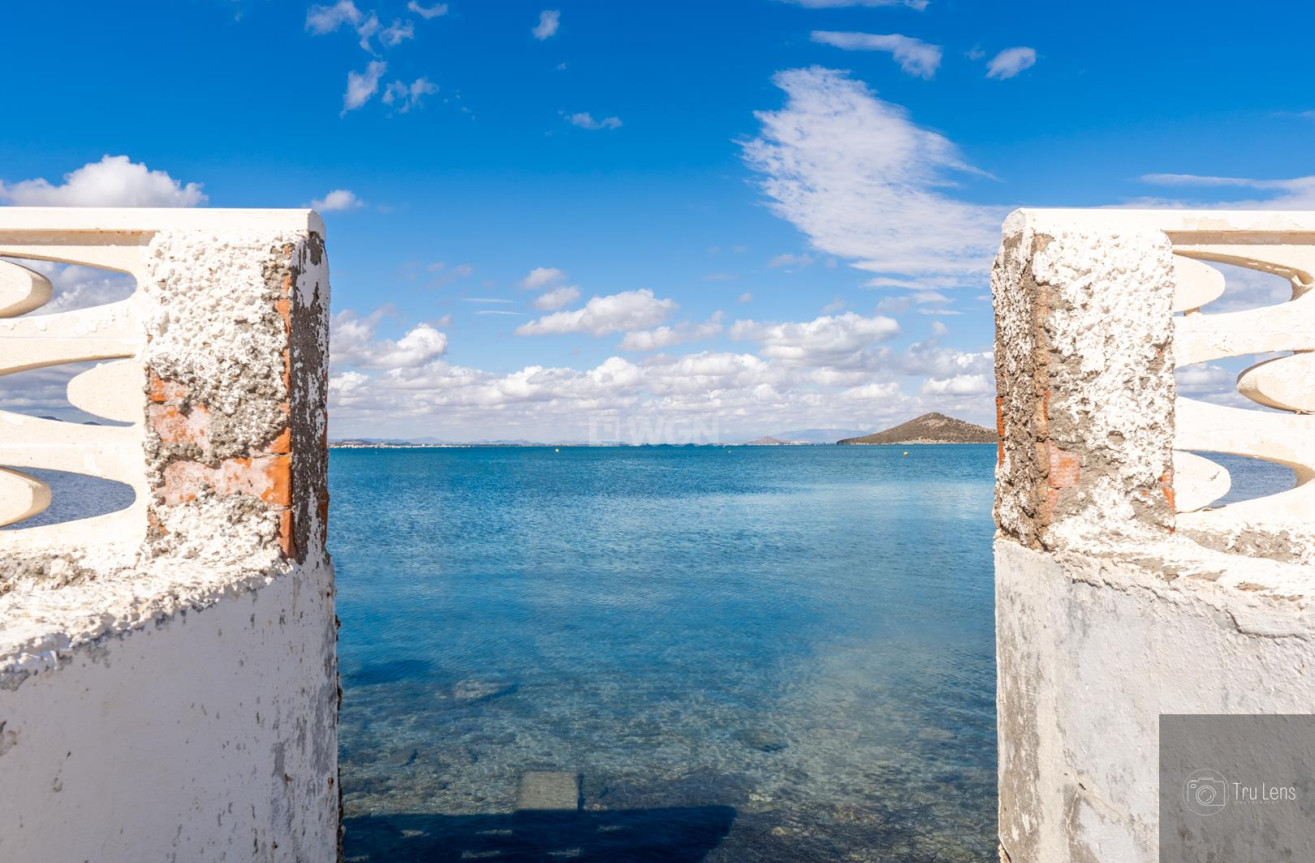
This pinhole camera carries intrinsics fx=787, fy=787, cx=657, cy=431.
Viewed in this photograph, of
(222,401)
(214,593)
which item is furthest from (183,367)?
(214,593)

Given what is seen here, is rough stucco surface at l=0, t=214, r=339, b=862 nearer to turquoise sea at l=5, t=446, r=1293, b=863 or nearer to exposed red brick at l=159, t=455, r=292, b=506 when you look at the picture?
exposed red brick at l=159, t=455, r=292, b=506

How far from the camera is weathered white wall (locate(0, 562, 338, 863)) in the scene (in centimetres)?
150

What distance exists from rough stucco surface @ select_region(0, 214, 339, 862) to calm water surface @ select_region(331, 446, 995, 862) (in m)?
4.32

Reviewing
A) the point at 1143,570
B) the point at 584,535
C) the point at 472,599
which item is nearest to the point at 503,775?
the point at 1143,570

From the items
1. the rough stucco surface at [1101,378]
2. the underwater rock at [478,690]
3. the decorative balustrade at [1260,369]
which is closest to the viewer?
the rough stucco surface at [1101,378]

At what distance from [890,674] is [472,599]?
8908 mm

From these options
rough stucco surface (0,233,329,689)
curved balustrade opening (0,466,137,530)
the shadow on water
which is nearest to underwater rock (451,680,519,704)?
the shadow on water

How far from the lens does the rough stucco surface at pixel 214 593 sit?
5.74 feet

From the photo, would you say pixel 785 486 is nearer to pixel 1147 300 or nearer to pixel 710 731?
pixel 710 731

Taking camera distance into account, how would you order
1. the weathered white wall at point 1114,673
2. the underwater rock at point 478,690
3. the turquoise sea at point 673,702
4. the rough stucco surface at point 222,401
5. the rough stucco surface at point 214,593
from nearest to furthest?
the rough stucco surface at point 214,593 → the weathered white wall at point 1114,673 → the rough stucco surface at point 222,401 → the turquoise sea at point 673,702 → the underwater rock at point 478,690

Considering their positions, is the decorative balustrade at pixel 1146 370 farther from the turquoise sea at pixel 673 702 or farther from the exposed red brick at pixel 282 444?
the turquoise sea at pixel 673 702

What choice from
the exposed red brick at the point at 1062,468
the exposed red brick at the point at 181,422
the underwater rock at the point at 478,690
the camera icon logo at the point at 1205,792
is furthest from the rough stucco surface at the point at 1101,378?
the underwater rock at the point at 478,690

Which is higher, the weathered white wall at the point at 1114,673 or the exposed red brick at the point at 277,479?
the exposed red brick at the point at 277,479

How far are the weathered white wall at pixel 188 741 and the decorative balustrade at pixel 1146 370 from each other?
105 inches
